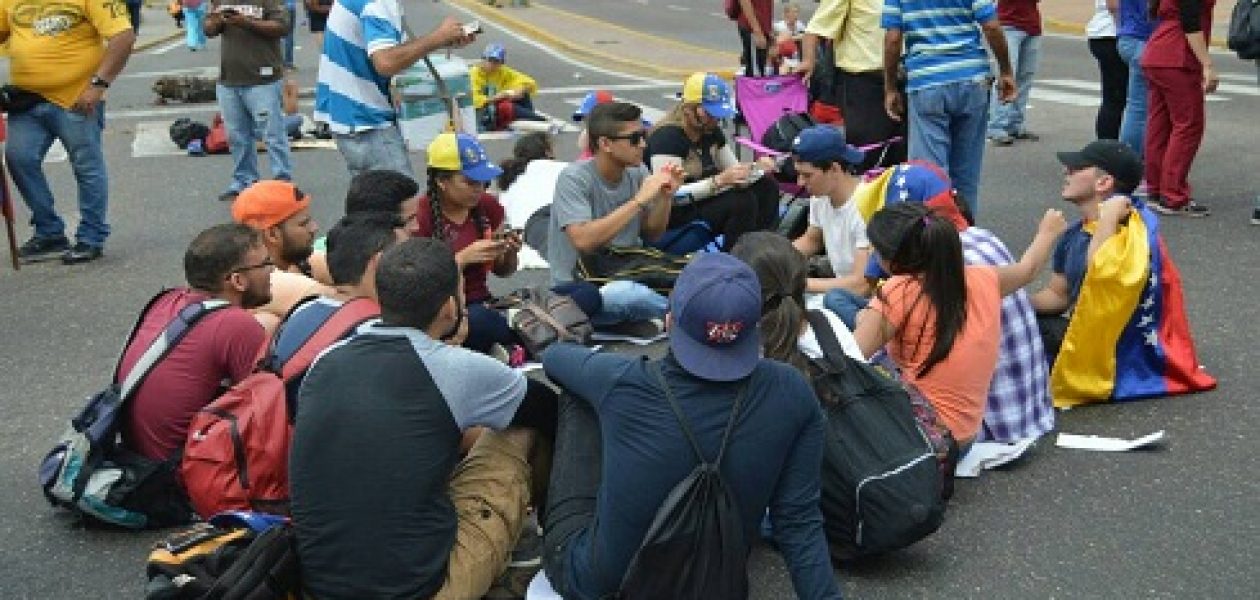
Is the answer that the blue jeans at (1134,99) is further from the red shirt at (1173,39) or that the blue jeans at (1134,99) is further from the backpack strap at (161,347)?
the backpack strap at (161,347)

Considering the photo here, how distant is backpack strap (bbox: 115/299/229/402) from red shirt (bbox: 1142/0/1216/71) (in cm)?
604

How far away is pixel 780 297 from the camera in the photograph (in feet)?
14.4

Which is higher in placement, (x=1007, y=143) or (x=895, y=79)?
(x=895, y=79)

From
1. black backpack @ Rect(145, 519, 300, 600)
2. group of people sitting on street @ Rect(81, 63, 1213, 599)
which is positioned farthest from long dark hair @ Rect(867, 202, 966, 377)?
black backpack @ Rect(145, 519, 300, 600)

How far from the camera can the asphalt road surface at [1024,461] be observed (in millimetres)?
4383

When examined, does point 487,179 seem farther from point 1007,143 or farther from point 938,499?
point 1007,143

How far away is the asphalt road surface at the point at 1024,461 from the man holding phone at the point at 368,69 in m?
1.15

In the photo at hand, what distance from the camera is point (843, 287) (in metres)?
6.14

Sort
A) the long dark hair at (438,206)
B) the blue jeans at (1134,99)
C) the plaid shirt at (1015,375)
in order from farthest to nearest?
1. the blue jeans at (1134,99)
2. the long dark hair at (438,206)
3. the plaid shirt at (1015,375)

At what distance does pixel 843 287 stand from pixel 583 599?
273 cm

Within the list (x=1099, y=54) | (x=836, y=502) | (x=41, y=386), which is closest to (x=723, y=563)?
(x=836, y=502)

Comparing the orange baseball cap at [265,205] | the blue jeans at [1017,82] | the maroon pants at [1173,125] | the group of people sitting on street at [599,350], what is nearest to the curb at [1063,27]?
the blue jeans at [1017,82]

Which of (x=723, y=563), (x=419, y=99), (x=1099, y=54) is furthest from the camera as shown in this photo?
(x=1099, y=54)

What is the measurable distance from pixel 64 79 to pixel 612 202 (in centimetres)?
374
